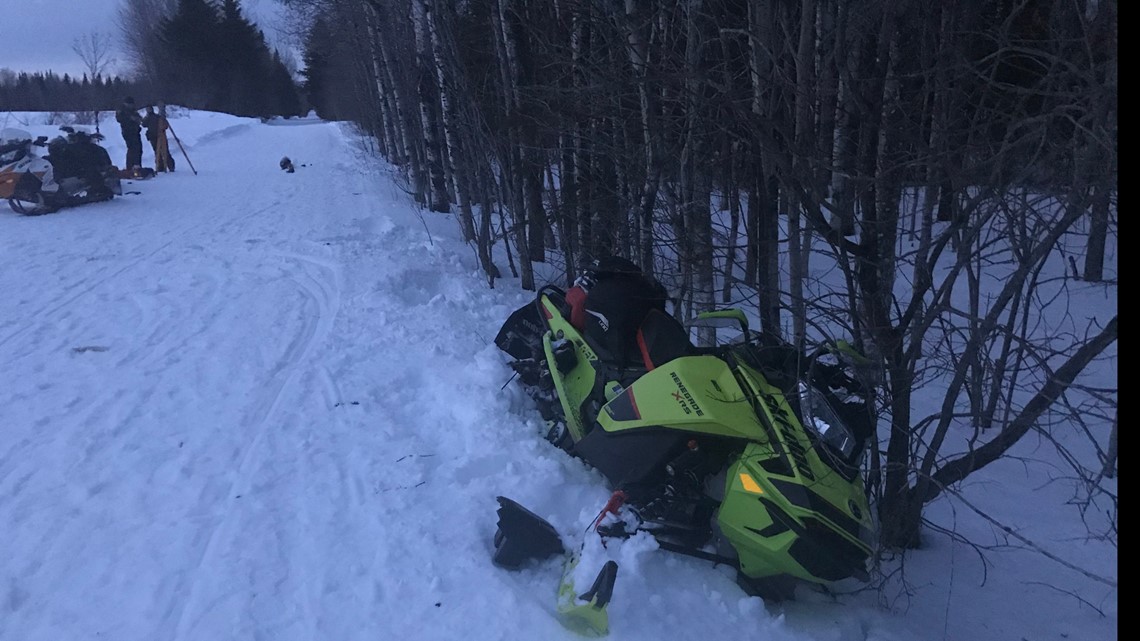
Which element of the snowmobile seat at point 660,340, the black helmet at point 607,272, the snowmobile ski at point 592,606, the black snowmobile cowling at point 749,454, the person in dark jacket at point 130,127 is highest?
the person in dark jacket at point 130,127

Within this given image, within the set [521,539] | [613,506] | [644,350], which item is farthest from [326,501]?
[644,350]

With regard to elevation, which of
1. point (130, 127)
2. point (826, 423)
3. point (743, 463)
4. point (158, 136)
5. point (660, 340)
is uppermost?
point (130, 127)

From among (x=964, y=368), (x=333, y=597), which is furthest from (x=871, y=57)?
(x=333, y=597)

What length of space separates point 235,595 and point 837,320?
9.30 feet

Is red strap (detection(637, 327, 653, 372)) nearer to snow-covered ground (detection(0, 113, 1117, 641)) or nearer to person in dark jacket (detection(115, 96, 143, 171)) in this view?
snow-covered ground (detection(0, 113, 1117, 641))

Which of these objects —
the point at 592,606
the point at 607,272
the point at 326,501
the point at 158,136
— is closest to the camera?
the point at 592,606

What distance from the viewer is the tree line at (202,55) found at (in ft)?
179

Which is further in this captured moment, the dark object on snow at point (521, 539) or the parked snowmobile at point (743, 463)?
the dark object on snow at point (521, 539)

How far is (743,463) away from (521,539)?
99 centimetres

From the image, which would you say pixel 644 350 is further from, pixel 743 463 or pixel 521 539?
pixel 521 539

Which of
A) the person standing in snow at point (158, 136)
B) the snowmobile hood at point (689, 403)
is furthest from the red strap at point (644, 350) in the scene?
the person standing in snow at point (158, 136)

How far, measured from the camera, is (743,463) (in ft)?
10.2

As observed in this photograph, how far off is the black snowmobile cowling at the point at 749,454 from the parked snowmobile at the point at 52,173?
38.7 ft

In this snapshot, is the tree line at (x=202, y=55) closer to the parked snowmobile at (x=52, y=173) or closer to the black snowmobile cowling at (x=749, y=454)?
the parked snowmobile at (x=52, y=173)
